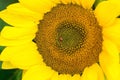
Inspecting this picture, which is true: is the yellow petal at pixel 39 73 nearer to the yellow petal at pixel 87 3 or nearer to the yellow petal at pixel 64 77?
the yellow petal at pixel 64 77

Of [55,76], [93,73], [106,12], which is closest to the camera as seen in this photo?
[106,12]

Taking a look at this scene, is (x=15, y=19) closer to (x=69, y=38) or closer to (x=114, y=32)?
(x=69, y=38)

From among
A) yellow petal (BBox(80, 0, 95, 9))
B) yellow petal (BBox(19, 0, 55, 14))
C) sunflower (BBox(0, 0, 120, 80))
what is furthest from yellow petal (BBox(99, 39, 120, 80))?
yellow petal (BBox(19, 0, 55, 14))

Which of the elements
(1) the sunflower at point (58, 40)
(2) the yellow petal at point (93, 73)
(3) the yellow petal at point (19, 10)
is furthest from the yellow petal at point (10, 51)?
(2) the yellow petal at point (93, 73)

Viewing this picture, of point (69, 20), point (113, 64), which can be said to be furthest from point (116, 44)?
point (69, 20)

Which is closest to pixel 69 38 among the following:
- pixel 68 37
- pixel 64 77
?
pixel 68 37

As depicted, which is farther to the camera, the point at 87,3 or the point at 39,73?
the point at 39,73

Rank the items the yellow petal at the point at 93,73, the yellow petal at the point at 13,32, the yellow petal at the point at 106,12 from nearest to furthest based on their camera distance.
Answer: the yellow petal at the point at 106,12, the yellow petal at the point at 93,73, the yellow petal at the point at 13,32
